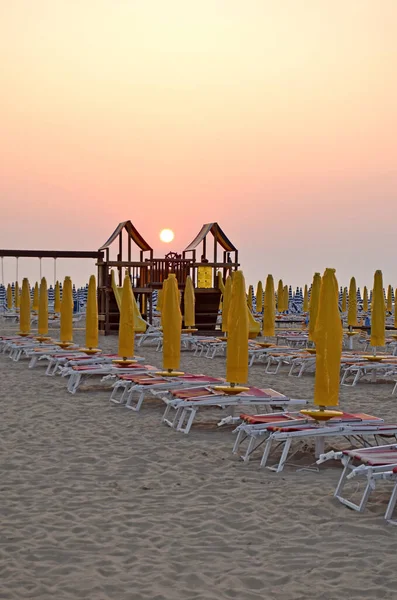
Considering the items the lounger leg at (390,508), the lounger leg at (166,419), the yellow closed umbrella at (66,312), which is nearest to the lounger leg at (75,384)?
the lounger leg at (166,419)

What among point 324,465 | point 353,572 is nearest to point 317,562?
point 353,572

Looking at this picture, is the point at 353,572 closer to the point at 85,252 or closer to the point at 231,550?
the point at 231,550

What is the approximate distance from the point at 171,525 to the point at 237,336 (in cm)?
394

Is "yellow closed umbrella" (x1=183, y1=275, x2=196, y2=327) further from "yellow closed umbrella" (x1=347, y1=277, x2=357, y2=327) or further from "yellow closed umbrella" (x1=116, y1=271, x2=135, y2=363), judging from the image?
"yellow closed umbrella" (x1=116, y1=271, x2=135, y2=363)

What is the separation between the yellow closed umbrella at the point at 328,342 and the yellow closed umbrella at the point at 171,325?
3789 mm

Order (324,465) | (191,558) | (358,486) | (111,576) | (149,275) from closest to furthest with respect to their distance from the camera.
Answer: (111,576), (191,558), (358,486), (324,465), (149,275)

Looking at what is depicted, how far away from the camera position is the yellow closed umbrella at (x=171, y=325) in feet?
37.6

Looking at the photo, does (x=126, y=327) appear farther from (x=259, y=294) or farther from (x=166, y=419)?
(x=259, y=294)

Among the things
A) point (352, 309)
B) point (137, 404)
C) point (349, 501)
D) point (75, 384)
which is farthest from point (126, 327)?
point (352, 309)

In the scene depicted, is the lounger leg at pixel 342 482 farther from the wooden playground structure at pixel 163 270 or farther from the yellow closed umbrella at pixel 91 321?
the wooden playground structure at pixel 163 270

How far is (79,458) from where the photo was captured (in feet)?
26.3

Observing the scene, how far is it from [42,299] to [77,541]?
47.2ft

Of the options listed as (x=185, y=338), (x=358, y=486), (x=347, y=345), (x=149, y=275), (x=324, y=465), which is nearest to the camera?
(x=358, y=486)

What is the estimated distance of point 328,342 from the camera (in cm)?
789
